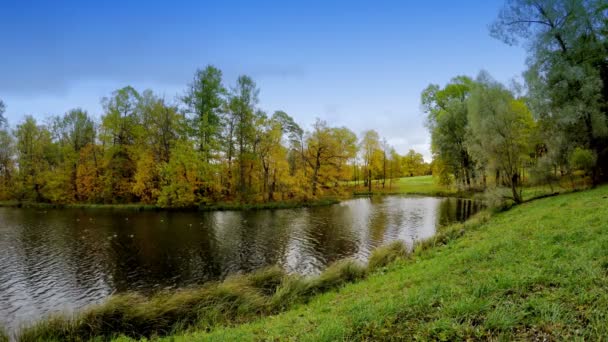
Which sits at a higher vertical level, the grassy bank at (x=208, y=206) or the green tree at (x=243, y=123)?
the green tree at (x=243, y=123)

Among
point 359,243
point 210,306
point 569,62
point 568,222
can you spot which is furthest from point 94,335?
point 569,62

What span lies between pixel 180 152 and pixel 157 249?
20.7 metres

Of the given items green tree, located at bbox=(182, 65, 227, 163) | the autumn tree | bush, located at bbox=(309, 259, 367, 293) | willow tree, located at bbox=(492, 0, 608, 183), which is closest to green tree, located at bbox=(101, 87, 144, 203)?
green tree, located at bbox=(182, 65, 227, 163)

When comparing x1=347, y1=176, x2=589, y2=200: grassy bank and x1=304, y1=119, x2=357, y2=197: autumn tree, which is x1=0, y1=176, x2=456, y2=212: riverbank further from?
x1=304, y1=119, x2=357, y2=197: autumn tree

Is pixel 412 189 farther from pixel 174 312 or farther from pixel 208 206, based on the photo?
pixel 174 312

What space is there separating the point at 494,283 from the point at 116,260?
52.2 feet

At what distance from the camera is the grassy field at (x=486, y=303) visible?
4.20m

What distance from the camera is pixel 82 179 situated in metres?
40.8

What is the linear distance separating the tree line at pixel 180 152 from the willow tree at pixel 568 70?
→ 79.9 ft

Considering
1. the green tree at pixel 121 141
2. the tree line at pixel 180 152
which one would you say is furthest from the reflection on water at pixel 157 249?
the green tree at pixel 121 141

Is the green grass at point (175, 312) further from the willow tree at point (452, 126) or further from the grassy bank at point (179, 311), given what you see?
the willow tree at point (452, 126)

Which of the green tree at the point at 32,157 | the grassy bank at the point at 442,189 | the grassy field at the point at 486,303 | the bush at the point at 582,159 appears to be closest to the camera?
the grassy field at the point at 486,303

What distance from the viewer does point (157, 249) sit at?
52.5 ft

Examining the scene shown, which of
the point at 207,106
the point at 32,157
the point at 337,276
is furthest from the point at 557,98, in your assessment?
the point at 32,157
